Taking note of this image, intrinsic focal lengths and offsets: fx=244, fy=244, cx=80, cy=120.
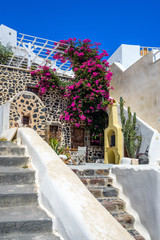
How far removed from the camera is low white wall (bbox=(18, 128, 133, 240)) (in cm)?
211

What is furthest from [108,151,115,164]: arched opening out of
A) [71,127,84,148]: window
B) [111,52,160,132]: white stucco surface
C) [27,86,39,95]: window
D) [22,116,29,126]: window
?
[27,86,39,95]: window

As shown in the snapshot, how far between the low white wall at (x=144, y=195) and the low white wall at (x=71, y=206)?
1.86 m

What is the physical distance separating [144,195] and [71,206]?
246cm

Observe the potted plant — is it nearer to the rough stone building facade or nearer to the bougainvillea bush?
the bougainvillea bush

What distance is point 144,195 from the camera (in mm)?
4438

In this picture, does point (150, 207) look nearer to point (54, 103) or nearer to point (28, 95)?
point (28, 95)

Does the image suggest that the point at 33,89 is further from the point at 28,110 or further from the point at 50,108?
the point at 28,110

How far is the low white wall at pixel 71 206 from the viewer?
6.92ft

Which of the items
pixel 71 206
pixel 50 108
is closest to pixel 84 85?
pixel 50 108

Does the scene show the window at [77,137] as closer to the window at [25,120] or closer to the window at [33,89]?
the window at [33,89]

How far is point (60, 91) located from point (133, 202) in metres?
9.80

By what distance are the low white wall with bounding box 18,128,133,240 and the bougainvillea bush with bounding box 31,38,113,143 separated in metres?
9.98

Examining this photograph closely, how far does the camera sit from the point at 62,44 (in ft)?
44.3

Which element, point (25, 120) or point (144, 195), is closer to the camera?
point (144, 195)
